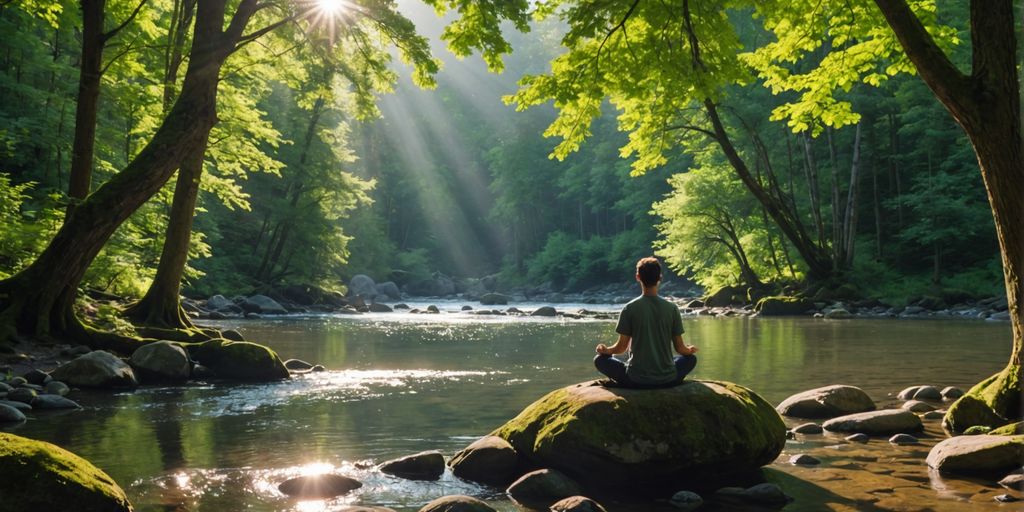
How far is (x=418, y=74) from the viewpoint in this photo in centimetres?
1535

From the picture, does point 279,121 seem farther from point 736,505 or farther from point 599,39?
point 736,505

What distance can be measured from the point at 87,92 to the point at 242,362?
535 cm

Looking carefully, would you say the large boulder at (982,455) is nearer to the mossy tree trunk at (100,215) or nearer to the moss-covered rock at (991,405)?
the moss-covered rock at (991,405)

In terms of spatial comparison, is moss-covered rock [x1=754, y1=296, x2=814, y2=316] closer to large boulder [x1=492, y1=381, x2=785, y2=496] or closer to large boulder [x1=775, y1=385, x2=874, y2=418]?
large boulder [x1=775, y1=385, x2=874, y2=418]

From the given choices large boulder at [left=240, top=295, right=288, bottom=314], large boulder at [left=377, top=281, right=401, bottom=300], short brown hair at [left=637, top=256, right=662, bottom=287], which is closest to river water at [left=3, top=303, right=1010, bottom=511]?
short brown hair at [left=637, top=256, right=662, bottom=287]

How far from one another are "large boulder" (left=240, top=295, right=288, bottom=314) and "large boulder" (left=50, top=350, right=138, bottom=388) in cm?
2002

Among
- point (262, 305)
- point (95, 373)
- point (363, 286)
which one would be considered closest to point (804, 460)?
point (95, 373)

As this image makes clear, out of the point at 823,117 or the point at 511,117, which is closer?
the point at 823,117

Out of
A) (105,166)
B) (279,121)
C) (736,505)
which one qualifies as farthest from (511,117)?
(736,505)

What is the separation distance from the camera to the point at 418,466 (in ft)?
22.6

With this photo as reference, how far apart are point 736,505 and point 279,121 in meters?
38.3

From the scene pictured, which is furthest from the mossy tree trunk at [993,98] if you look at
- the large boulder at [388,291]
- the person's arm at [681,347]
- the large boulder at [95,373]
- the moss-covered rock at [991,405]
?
the large boulder at [388,291]

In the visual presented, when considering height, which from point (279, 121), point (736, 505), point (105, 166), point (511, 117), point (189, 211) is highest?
point (511, 117)

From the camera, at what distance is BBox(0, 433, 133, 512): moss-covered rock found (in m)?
4.62
